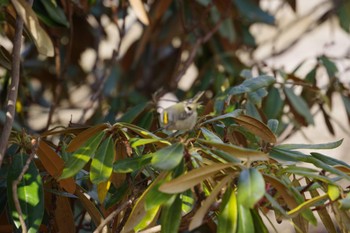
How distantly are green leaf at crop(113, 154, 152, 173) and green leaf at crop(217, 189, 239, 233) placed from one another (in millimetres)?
123

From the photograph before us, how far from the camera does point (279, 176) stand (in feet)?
2.99

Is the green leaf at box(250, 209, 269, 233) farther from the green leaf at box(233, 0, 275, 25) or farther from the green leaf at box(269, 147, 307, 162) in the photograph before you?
the green leaf at box(233, 0, 275, 25)

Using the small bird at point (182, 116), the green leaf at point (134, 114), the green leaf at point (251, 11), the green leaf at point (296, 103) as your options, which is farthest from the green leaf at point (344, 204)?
the green leaf at point (251, 11)

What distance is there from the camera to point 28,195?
3.25 feet

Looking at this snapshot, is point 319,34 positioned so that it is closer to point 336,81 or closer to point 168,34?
point 168,34

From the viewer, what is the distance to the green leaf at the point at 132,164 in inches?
35.6

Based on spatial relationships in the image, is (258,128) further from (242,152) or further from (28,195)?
(28,195)

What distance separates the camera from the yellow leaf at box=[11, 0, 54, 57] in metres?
0.94

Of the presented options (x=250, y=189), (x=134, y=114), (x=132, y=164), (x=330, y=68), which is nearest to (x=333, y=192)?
(x=250, y=189)

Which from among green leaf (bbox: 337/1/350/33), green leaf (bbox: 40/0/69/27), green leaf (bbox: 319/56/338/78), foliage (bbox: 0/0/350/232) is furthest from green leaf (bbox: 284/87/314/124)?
green leaf (bbox: 40/0/69/27)

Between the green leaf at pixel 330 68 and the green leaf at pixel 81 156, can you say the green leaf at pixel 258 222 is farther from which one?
the green leaf at pixel 330 68

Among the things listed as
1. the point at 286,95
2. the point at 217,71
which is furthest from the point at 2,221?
the point at 217,71

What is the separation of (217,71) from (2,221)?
0.95 metres

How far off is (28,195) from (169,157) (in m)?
0.29
